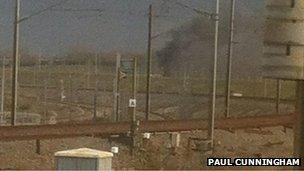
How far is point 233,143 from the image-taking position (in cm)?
2822

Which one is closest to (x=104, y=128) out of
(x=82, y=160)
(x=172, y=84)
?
(x=82, y=160)

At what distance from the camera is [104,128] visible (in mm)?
25328

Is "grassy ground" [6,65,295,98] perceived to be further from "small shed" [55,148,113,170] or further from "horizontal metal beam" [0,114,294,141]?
"small shed" [55,148,113,170]

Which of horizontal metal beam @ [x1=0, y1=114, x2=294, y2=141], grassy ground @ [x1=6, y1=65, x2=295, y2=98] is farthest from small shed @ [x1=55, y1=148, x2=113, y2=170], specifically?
grassy ground @ [x1=6, y1=65, x2=295, y2=98]

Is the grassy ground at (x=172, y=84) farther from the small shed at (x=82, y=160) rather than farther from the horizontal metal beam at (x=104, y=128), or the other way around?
the small shed at (x=82, y=160)

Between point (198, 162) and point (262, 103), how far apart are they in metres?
32.6

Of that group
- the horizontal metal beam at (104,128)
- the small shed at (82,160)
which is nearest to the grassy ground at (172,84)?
the horizontal metal beam at (104,128)

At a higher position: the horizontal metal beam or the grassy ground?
the grassy ground

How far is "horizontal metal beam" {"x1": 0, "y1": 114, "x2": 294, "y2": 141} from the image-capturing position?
2252 centimetres

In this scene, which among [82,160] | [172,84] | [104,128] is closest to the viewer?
[82,160]

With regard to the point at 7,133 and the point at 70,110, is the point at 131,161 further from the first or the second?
the point at 70,110

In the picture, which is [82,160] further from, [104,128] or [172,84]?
[172,84]

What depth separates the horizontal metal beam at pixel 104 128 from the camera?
2252 cm

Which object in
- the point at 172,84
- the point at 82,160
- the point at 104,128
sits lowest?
the point at 104,128
